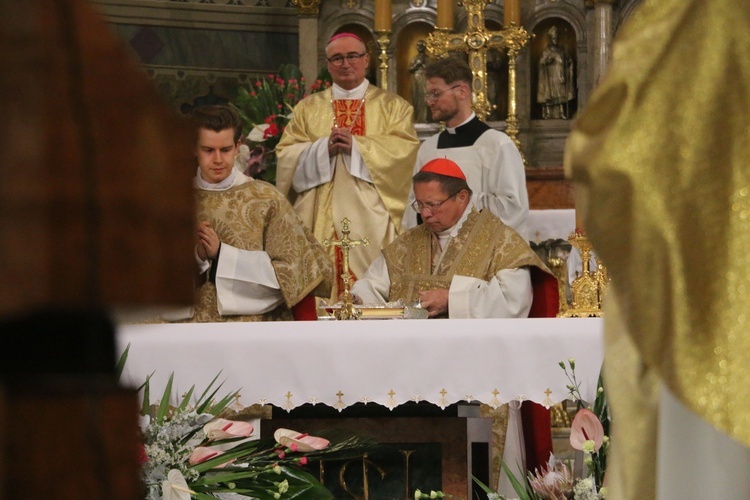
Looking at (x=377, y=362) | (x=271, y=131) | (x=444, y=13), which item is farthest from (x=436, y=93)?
(x=377, y=362)

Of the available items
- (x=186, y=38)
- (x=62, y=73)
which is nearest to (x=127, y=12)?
(x=186, y=38)

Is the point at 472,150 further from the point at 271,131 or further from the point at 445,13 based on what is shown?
the point at 271,131

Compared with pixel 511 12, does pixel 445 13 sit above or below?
below

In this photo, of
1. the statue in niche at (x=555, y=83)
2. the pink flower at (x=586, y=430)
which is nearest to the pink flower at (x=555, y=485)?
the pink flower at (x=586, y=430)

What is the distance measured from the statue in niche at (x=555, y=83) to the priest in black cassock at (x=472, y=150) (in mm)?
3269

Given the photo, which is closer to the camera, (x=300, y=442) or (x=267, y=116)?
(x=300, y=442)

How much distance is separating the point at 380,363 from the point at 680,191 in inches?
112

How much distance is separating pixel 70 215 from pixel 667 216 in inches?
34.6

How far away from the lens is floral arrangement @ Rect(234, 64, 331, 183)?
7.92 metres

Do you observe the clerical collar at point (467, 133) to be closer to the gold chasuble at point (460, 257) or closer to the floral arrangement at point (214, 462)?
the gold chasuble at point (460, 257)

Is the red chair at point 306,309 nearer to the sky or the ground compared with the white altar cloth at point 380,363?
nearer to the sky

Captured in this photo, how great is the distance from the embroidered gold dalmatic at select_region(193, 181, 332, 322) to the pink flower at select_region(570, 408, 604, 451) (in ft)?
8.02

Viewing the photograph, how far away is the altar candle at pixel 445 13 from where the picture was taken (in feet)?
25.4

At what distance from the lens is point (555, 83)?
10.3 metres
